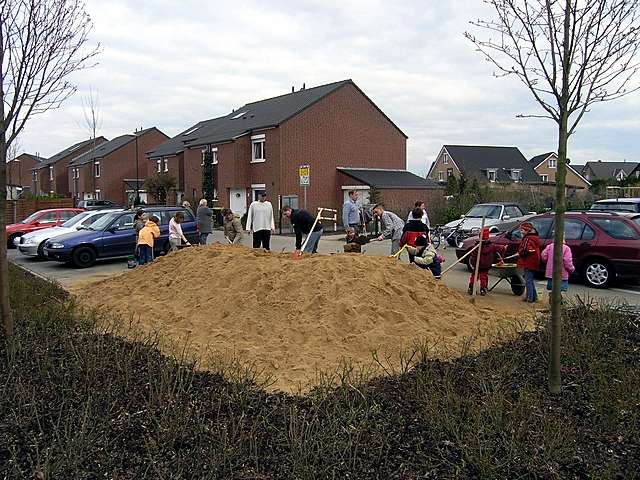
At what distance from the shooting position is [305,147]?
119 feet

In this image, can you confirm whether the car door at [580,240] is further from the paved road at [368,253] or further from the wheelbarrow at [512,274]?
the wheelbarrow at [512,274]

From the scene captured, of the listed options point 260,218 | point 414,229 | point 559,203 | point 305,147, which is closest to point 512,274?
point 414,229

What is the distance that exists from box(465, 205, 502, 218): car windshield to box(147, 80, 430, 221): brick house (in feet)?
44.4

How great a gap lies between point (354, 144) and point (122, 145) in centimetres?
3134

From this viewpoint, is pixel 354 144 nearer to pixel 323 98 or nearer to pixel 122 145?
pixel 323 98

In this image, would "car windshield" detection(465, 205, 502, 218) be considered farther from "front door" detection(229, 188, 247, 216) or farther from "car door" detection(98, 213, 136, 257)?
"front door" detection(229, 188, 247, 216)

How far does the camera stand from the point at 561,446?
12.2 ft

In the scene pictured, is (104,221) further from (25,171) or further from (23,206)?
(25,171)

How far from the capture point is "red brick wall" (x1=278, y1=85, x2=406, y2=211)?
117ft

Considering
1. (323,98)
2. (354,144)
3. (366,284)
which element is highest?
(323,98)

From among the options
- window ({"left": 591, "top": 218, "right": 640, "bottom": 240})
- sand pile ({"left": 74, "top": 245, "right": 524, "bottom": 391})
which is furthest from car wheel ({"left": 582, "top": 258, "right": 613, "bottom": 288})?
sand pile ({"left": 74, "top": 245, "right": 524, "bottom": 391})

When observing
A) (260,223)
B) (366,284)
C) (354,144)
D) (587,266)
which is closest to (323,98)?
(354,144)

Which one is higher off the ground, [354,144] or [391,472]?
[354,144]

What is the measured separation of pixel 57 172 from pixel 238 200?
42.5 m
